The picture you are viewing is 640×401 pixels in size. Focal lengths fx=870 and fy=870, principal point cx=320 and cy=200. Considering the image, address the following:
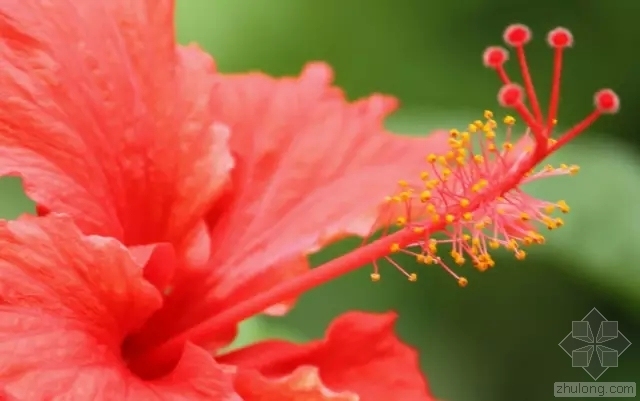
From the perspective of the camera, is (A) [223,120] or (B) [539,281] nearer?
(A) [223,120]

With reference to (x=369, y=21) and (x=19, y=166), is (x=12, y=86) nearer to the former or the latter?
(x=19, y=166)

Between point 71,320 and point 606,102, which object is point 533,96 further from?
point 71,320

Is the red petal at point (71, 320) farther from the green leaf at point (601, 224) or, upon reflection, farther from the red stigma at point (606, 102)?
the green leaf at point (601, 224)

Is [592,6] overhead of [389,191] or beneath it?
overhead

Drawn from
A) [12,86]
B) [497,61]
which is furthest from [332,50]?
[12,86]

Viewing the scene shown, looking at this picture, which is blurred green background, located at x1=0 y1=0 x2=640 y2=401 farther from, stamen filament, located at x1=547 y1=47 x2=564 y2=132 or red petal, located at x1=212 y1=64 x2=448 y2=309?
stamen filament, located at x1=547 y1=47 x2=564 y2=132

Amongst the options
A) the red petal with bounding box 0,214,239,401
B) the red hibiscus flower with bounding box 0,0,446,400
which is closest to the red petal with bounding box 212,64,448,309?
the red hibiscus flower with bounding box 0,0,446,400

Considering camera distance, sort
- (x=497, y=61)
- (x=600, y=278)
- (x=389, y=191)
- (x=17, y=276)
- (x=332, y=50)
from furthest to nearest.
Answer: (x=332, y=50) → (x=600, y=278) → (x=389, y=191) → (x=497, y=61) → (x=17, y=276)

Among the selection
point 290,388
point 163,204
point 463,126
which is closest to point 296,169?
point 163,204
